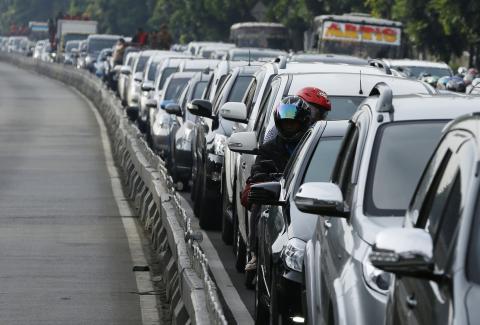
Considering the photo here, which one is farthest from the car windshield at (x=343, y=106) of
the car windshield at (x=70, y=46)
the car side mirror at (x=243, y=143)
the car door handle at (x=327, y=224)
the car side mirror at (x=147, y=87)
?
the car windshield at (x=70, y=46)

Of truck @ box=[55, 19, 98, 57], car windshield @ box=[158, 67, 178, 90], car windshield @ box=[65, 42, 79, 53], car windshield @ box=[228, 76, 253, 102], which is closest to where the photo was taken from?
car windshield @ box=[228, 76, 253, 102]

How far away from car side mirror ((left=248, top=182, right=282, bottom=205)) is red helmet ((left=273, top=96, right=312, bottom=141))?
1.70 metres

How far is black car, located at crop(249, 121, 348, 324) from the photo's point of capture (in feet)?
31.9

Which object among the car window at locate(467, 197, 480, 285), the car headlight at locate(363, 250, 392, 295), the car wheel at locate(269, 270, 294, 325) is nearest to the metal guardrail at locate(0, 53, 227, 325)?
the car wheel at locate(269, 270, 294, 325)

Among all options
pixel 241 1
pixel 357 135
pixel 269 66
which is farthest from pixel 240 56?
pixel 241 1

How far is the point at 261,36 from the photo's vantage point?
71062 mm

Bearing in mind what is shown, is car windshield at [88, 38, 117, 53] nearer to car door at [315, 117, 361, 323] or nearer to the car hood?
the car hood

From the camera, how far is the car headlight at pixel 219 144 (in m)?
18.5

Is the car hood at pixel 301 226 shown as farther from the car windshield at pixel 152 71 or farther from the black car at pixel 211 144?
the car windshield at pixel 152 71

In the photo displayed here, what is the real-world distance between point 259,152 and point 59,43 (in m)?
89.2

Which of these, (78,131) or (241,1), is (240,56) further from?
(241,1)

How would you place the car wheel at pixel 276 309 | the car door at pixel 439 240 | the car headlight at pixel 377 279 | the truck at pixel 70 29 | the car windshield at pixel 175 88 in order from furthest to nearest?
the truck at pixel 70 29 < the car windshield at pixel 175 88 < the car wheel at pixel 276 309 < the car headlight at pixel 377 279 < the car door at pixel 439 240

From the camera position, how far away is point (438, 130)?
804cm

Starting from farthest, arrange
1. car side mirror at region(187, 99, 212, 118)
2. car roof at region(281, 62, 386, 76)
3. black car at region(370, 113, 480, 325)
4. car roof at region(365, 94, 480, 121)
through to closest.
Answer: car side mirror at region(187, 99, 212, 118), car roof at region(281, 62, 386, 76), car roof at region(365, 94, 480, 121), black car at region(370, 113, 480, 325)
